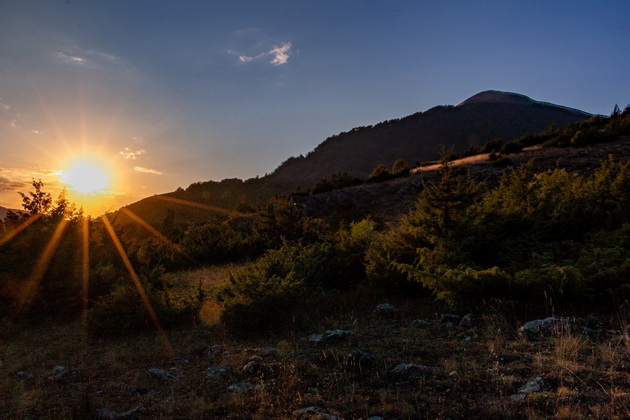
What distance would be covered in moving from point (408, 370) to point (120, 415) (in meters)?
3.75

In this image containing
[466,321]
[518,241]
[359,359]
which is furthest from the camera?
[518,241]

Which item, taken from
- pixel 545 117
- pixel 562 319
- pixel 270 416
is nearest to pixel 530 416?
pixel 270 416

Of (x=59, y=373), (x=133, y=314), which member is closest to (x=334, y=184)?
(x=133, y=314)

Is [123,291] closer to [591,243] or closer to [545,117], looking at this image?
[591,243]

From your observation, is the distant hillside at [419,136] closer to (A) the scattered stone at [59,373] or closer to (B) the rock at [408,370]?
(A) the scattered stone at [59,373]

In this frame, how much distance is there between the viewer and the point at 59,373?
6648mm

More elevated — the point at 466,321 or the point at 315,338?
the point at 315,338

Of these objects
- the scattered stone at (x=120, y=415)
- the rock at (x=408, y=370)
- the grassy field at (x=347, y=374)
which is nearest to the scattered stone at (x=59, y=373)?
the grassy field at (x=347, y=374)

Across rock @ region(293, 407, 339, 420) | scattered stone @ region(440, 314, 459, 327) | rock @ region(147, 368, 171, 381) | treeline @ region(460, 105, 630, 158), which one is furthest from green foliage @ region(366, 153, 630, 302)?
treeline @ region(460, 105, 630, 158)

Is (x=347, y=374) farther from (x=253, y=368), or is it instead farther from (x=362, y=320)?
(x=362, y=320)

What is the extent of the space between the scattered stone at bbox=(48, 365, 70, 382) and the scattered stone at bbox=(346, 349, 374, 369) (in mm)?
4912

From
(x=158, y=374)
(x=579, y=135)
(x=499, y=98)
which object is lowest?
(x=158, y=374)

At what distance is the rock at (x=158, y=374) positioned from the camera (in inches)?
236

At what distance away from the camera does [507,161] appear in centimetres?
3050
